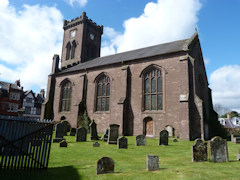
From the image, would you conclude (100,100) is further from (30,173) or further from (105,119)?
(30,173)

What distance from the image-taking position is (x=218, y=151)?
7.48m

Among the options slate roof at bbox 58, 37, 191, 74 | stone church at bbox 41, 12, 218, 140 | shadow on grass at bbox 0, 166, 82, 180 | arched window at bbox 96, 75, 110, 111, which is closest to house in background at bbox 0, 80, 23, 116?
stone church at bbox 41, 12, 218, 140

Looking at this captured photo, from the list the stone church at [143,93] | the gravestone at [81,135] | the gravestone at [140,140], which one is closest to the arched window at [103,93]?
the stone church at [143,93]

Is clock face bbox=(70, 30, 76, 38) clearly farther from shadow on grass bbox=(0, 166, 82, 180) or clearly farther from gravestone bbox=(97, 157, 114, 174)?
gravestone bbox=(97, 157, 114, 174)

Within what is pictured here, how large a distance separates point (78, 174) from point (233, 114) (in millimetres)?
82314

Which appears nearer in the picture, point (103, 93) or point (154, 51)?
point (154, 51)

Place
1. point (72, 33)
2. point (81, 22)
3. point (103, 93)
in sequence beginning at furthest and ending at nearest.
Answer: point (72, 33), point (81, 22), point (103, 93)

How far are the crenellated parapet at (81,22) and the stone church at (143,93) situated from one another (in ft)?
38.3

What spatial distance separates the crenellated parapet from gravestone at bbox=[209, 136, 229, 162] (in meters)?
33.7

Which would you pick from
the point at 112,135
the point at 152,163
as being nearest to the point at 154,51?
the point at 112,135

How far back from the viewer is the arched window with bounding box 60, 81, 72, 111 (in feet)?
91.9

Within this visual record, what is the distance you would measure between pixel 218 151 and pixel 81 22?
34344 mm

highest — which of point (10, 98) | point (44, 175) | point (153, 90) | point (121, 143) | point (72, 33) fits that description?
point (72, 33)

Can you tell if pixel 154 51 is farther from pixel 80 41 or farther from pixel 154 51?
pixel 80 41
